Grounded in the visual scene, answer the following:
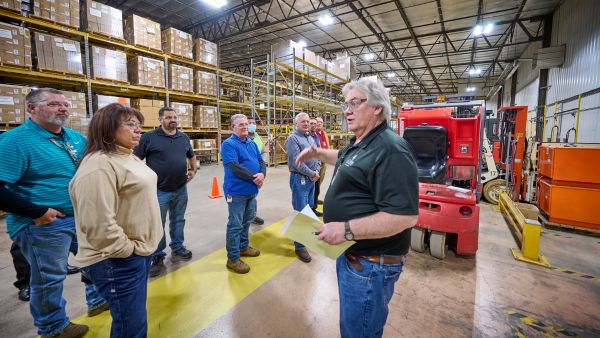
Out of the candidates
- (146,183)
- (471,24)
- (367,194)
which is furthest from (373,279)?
(471,24)

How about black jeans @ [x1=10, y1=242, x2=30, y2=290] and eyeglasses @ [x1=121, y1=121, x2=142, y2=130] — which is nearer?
eyeglasses @ [x1=121, y1=121, x2=142, y2=130]

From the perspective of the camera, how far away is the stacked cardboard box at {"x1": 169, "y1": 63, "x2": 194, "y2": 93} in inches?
375

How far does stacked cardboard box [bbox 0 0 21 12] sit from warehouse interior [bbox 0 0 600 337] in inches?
0.9

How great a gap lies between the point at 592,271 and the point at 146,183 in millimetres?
5217

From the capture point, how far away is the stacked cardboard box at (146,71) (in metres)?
8.55

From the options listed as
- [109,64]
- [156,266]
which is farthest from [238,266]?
[109,64]

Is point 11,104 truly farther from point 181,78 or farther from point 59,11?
point 181,78

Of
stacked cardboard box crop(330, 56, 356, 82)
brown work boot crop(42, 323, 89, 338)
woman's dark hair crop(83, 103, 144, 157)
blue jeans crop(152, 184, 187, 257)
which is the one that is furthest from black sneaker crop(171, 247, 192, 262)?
stacked cardboard box crop(330, 56, 356, 82)

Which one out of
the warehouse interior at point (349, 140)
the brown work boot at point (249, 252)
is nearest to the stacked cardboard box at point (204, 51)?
the warehouse interior at point (349, 140)

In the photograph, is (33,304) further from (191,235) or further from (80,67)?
(80,67)

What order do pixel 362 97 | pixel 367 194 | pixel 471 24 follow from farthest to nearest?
pixel 471 24
pixel 362 97
pixel 367 194

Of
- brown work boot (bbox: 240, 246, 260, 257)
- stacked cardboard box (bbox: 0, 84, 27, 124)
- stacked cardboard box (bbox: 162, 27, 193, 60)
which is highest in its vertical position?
stacked cardboard box (bbox: 162, 27, 193, 60)

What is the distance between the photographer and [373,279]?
1279 millimetres

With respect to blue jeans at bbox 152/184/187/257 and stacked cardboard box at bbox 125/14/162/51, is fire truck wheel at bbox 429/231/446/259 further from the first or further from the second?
stacked cardboard box at bbox 125/14/162/51
